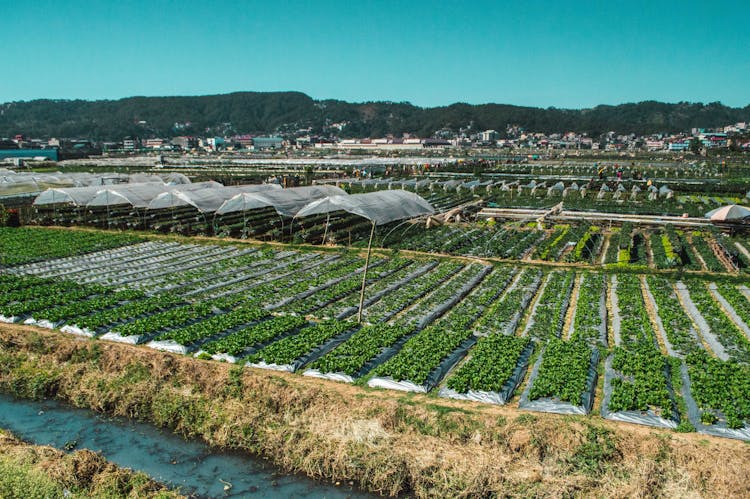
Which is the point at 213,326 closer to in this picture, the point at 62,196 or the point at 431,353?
the point at 431,353

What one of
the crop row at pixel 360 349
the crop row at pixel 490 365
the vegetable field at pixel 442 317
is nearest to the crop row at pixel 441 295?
the vegetable field at pixel 442 317

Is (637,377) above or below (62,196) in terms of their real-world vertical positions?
below

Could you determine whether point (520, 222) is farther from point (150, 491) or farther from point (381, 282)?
point (150, 491)

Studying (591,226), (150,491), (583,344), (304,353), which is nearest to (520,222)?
(591,226)

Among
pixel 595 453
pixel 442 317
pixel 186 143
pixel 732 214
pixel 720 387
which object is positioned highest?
pixel 186 143

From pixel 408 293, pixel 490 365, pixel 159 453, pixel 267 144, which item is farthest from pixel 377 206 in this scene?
pixel 267 144

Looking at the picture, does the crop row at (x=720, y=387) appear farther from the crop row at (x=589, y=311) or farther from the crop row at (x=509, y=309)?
the crop row at (x=509, y=309)
